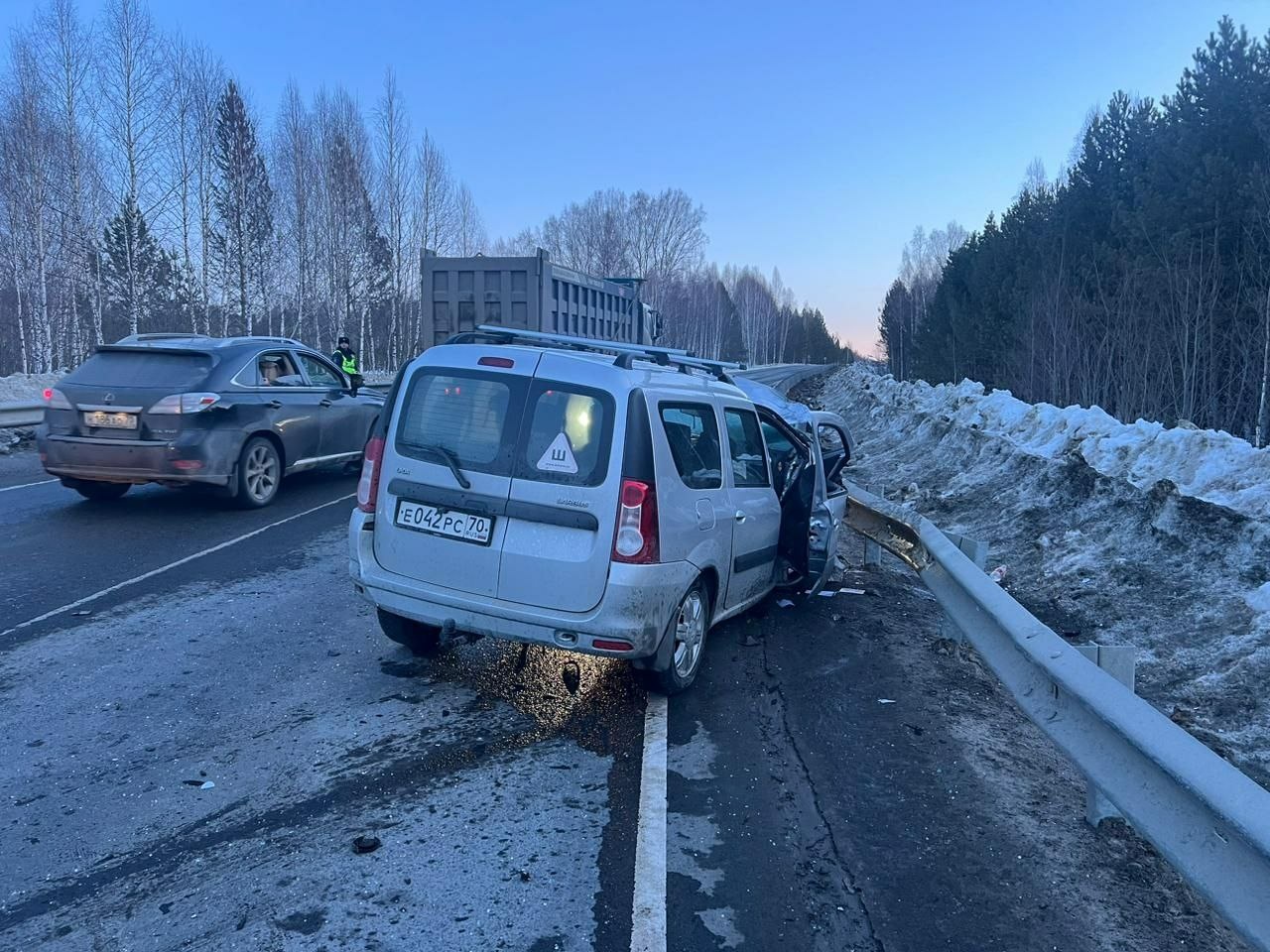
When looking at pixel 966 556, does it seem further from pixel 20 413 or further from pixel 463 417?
pixel 20 413

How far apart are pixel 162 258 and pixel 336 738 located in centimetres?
3886

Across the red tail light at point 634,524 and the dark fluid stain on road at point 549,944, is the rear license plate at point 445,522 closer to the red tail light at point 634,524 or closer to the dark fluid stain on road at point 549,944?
the red tail light at point 634,524

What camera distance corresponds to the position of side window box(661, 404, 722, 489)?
192 inches

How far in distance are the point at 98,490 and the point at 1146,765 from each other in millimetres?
10044

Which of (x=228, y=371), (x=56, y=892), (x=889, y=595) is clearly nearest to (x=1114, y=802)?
(x=56, y=892)

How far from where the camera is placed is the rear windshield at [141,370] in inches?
345

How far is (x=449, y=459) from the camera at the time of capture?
467cm

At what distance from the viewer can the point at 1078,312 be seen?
25.3 meters

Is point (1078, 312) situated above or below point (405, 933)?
above

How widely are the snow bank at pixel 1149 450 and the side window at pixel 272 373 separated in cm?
891

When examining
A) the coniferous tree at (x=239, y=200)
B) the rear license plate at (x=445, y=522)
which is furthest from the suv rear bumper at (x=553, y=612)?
the coniferous tree at (x=239, y=200)

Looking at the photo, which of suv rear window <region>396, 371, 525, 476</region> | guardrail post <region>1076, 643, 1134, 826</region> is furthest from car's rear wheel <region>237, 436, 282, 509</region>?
guardrail post <region>1076, 643, 1134, 826</region>

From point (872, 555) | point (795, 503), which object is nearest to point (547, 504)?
point (795, 503)

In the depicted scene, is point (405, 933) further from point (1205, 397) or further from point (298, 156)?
point (298, 156)
